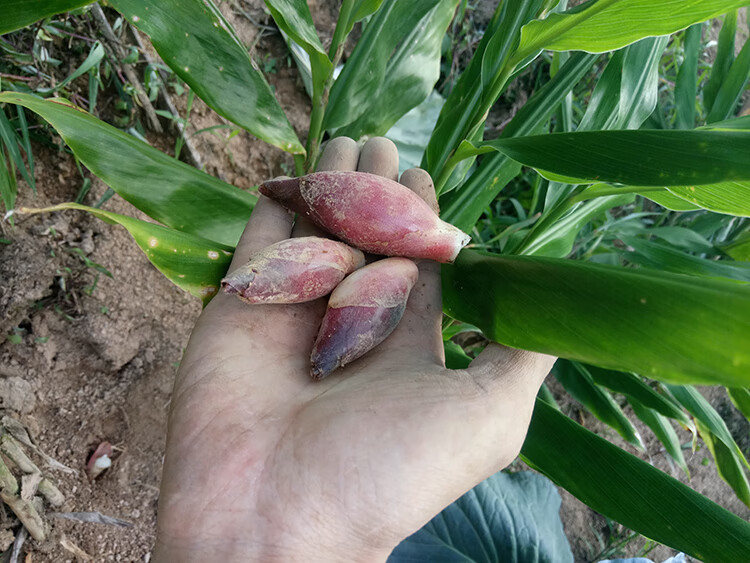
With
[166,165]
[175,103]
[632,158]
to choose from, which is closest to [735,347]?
[632,158]

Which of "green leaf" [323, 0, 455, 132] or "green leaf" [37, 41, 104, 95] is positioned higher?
"green leaf" [323, 0, 455, 132]

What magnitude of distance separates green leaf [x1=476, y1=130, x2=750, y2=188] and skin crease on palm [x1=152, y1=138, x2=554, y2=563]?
0.27 metres

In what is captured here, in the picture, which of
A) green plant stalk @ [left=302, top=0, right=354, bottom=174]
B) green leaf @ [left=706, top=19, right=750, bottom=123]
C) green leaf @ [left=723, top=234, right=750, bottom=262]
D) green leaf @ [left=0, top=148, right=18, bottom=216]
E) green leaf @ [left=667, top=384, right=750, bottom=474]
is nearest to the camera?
green leaf @ [left=0, top=148, right=18, bottom=216]

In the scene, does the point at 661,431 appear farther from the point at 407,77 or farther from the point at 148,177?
the point at 148,177

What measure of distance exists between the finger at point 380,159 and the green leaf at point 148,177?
0.29 metres

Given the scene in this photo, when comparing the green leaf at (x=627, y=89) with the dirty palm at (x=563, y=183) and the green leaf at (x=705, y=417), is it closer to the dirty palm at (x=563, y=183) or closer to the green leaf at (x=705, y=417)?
the dirty palm at (x=563, y=183)

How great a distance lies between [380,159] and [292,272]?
1.12 ft

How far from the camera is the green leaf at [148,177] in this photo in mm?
846

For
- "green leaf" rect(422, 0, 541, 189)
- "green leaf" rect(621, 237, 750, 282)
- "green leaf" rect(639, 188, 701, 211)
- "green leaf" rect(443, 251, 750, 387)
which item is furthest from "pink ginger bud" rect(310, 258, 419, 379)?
"green leaf" rect(621, 237, 750, 282)

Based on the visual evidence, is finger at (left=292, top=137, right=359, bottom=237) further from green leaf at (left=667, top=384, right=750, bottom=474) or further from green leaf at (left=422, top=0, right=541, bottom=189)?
green leaf at (left=667, top=384, right=750, bottom=474)

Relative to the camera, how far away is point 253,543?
0.61 meters

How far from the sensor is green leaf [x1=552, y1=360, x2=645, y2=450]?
1123 mm

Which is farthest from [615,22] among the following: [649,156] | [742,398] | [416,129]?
[416,129]

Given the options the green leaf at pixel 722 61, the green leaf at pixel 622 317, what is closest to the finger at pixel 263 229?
the green leaf at pixel 622 317
